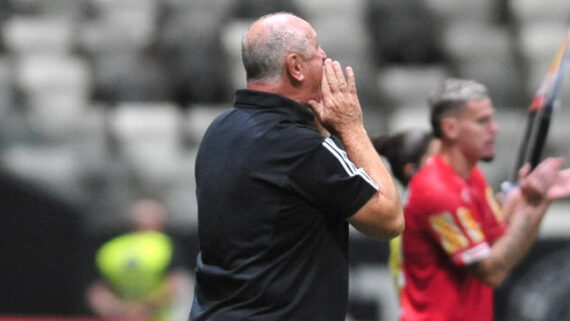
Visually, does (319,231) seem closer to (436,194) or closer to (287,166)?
(287,166)

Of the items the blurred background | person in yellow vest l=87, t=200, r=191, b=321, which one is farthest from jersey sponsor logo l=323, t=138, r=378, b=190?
person in yellow vest l=87, t=200, r=191, b=321

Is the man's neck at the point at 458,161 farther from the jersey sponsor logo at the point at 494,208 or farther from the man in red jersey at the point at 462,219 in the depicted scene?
the jersey sponsor logo at the point at 494,208

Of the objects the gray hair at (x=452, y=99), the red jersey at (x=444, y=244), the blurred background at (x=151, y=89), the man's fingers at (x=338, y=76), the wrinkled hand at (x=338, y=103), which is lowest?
the blurred background at (x=151, y=89)

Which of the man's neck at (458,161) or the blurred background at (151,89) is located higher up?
the man's neck at (458,161)

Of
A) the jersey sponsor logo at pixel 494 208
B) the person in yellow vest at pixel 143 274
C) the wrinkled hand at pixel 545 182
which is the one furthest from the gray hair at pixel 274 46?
the person in yellow vest at pixel 143 274

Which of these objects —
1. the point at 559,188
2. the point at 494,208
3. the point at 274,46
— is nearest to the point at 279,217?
the point at 274,46

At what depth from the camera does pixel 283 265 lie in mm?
4238

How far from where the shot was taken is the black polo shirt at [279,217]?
4.18 m

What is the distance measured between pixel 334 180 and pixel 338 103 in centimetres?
25

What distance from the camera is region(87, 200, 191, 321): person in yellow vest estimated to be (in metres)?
→ 9.38

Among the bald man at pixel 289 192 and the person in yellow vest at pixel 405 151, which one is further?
the person in yellow vest at pixel 405 151

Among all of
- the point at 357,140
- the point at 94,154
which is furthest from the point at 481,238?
the point at 94,154

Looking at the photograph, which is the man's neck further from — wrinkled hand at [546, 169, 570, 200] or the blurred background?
the blurred background

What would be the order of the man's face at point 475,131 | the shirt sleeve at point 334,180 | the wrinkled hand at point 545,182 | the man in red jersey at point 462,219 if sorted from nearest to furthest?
the shirt sleeve at point 334,180 < the wrinkled hand at point 545,182 < the man in red jersey at point 462,219 < the man's face at point 475,131
